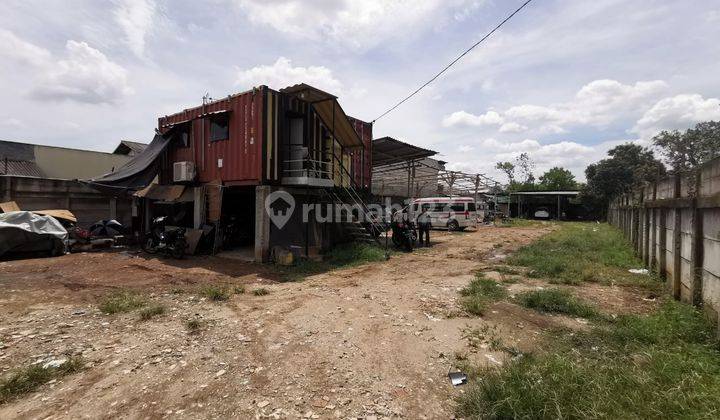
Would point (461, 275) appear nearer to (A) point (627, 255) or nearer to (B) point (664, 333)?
(B) point (664, 333)

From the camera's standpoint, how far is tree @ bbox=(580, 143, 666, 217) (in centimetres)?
3100

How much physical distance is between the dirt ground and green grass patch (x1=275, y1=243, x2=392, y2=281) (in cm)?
92

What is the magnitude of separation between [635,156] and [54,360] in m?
41.6

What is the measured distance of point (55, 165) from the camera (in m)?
21.0

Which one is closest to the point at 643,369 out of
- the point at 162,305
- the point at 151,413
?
the point at 151,413

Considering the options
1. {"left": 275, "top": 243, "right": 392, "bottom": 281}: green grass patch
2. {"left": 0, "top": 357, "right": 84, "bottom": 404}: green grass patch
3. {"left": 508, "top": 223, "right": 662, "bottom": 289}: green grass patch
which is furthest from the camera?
{"left": 275, "top": 243, "right": 392, "bottom": 281}: green grass patch

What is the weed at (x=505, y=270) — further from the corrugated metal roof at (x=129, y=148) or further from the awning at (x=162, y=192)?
the corrugated metal roof at (x=129, y=148)

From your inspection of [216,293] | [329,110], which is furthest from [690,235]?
[329,110]

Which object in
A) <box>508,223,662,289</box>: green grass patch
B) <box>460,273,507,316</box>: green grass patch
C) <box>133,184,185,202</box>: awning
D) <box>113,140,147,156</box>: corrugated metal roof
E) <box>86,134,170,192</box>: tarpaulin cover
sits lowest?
<box>460,273,507,316</box>: green grass patch

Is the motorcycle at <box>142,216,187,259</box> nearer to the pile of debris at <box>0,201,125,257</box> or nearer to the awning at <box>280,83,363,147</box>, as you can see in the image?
the pile of debris at <box>0,201,125,257</box>

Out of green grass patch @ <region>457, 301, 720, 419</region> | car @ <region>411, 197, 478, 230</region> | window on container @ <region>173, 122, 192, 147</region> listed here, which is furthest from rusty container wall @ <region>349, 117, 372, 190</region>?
green grass patch @ <region>457, 301, 720, 419</region>

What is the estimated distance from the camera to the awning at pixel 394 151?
15945 millimetres

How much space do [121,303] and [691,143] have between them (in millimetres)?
47542

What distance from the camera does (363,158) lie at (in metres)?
15.1
